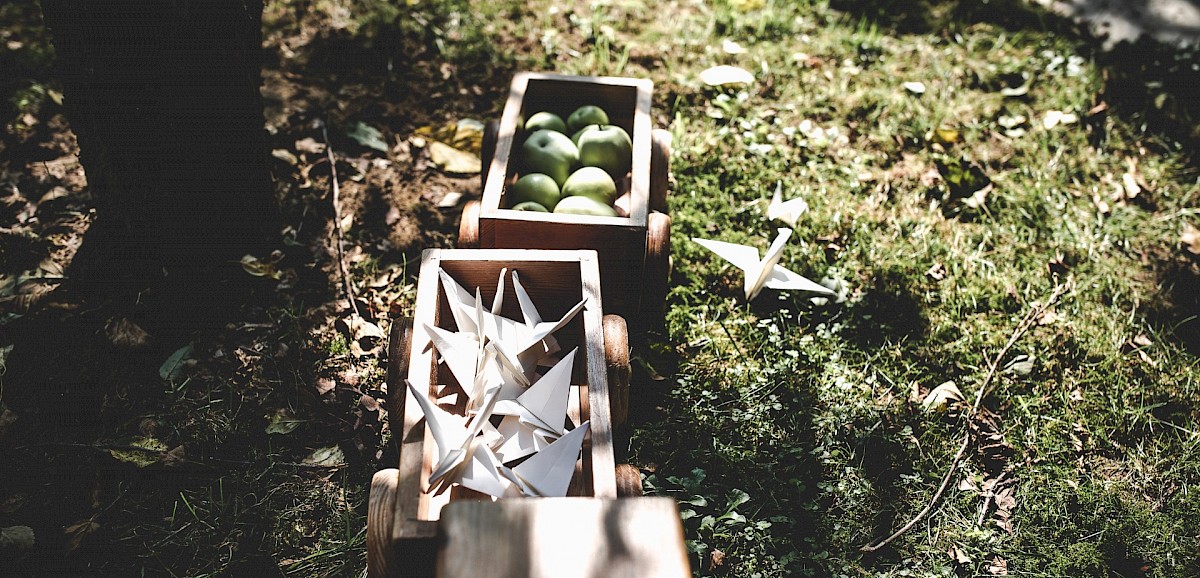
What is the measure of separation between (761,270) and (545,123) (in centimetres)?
86

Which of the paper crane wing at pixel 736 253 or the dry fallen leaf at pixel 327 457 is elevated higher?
the paper crane wing at pixel 736 253

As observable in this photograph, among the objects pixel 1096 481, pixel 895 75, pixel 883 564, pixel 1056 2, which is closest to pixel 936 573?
pixel 883 564

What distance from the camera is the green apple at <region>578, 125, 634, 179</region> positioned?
2354mm

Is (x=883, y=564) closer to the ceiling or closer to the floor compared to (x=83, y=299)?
closer to the floor

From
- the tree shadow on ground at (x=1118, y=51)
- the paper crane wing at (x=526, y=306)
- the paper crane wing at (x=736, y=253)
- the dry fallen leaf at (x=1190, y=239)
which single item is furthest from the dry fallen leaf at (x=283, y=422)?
the tree shadow on ground at (x=1118, y=51)

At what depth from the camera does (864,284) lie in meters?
2.68

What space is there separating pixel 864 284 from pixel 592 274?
1249 millimetres

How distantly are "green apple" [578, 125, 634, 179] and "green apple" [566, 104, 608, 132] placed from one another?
126mm

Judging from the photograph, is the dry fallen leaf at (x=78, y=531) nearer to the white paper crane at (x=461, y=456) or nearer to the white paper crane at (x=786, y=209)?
the white paper crane at (x=461, y=456)

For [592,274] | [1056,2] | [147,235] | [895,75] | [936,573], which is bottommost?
[936,573]

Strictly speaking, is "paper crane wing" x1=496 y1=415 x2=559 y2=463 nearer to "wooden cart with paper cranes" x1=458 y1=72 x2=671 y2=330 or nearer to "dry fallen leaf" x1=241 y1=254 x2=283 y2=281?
"wooden cart with paper cranes" x1=458 y1=72 x2=671 y2=330

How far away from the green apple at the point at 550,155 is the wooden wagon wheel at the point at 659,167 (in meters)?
0.27

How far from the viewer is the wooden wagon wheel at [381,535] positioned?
143cm

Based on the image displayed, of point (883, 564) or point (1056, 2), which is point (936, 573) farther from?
point (1056, 2)
